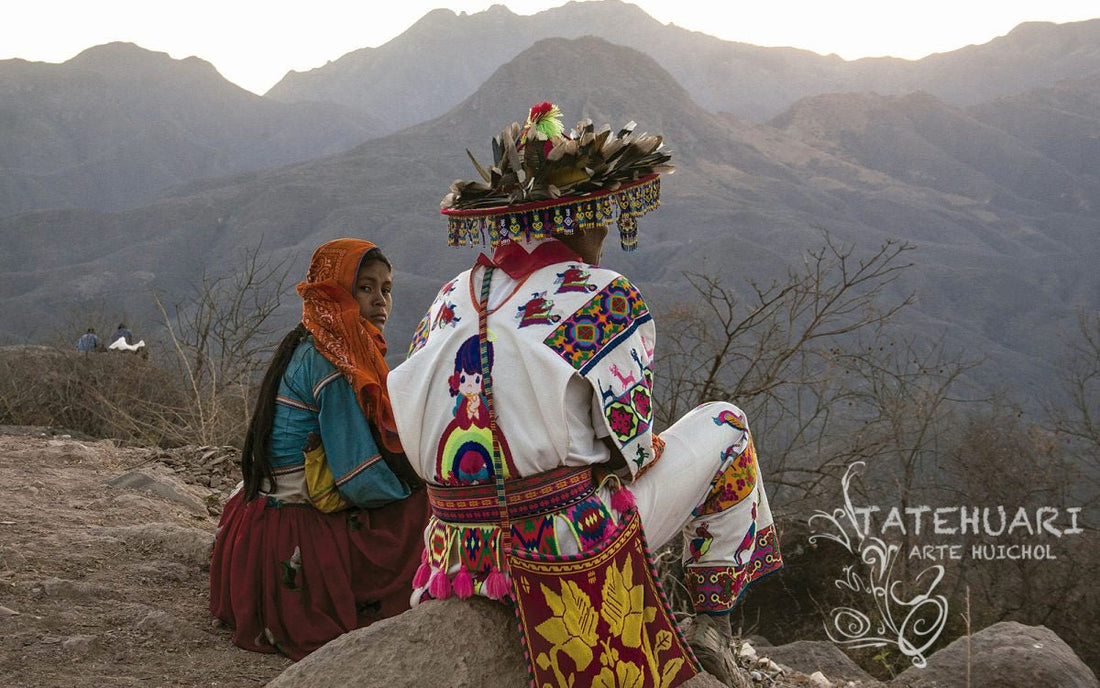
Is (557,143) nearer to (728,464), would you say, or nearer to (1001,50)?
(728,464)

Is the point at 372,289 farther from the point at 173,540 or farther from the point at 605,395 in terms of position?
the point at 605,395

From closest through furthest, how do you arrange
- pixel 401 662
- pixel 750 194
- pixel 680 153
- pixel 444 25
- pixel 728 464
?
1. pixel 401 662
2. pixel 728 464
3. pixel 750 194
4. pixel 680 153
5. pixel 444 25

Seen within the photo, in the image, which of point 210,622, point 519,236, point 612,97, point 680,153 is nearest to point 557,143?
point 519,236

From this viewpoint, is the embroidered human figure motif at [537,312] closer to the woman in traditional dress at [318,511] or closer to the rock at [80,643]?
the woman in traditional dress at [318,511]

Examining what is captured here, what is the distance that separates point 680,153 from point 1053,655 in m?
62.1

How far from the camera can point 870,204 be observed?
59188 millimetres

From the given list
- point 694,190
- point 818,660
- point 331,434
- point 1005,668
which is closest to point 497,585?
point 331,434

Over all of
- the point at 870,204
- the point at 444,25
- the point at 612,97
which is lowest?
the point at 870,204

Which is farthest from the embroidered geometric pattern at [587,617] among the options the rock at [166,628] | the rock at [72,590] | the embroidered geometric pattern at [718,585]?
the rock at [72,590]

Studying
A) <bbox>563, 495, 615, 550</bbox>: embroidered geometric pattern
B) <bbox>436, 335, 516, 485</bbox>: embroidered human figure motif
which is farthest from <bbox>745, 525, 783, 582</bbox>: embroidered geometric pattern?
<bbox>436, 335, 516, 485</bbox>: embroidered human figure motif

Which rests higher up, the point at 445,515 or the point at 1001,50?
the point at 1001,50

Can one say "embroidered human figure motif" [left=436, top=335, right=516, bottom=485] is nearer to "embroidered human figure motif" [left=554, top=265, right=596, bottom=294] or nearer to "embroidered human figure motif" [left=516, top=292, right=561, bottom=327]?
"embroidered human figure motif" [left=516, top=292, right=561, bottom=327]

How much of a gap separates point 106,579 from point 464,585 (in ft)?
6.00

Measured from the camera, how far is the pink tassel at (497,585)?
2.25 m
